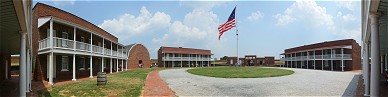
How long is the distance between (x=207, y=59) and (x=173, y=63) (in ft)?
47.3

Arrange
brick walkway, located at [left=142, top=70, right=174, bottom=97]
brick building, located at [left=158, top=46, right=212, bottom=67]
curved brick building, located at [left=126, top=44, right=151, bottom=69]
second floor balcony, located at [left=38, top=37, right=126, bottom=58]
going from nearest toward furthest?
brick walkway, located at [left=142, top=70, right=174, bottom=97]
second floor balcony, located at [left=38, top=37, right=126, bottom=58]
curved brick building, located at [left=126, top=44, right=151, bottom=69]
brick building, located at [left=158, top=46, right=212, bottom=67]

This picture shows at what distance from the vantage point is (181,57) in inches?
2299

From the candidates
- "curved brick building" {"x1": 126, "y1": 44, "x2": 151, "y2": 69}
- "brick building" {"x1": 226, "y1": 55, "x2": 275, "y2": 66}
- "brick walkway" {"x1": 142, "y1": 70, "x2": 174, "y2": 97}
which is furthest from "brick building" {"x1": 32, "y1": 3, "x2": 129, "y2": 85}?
"brick building" {"x1": 226, "y1": 55, "x2": 275, "y2": 66}

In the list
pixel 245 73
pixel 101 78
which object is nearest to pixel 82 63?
pixel 101 78

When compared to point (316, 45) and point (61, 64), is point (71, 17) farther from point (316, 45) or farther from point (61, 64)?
point (316, 45)

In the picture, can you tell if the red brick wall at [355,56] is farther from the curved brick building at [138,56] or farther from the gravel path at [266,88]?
the curved brick building at [138,56]

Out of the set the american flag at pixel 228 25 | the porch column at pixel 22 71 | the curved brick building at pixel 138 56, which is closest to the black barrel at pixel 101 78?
the porch column at pixel 22 71

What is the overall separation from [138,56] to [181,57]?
12.8 metres

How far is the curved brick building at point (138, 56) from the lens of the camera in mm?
46906

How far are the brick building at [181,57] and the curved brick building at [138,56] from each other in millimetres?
5340

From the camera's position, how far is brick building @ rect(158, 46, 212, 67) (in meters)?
55.8

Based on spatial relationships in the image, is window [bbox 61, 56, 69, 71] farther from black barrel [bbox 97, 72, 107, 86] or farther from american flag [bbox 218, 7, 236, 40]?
american flag [bbox 218, 7, 236, 40]

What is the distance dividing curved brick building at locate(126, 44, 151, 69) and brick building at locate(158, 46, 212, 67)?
17.5 feet

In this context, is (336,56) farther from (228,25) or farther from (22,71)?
(22,71)
